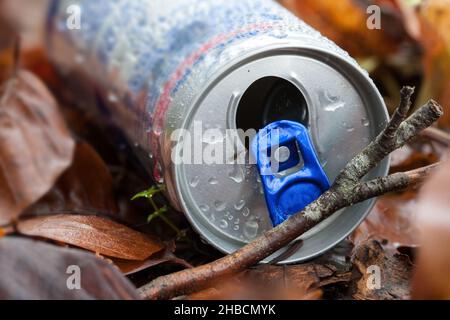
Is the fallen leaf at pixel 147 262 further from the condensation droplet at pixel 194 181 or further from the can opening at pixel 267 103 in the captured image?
the can opening at pixel 267 103

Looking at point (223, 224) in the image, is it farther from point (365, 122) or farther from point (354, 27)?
point (354, 27)

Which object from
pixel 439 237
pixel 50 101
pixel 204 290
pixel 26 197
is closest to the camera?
pixel 439 237

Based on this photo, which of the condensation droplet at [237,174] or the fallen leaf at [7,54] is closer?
the condensation droplet at [237,174]

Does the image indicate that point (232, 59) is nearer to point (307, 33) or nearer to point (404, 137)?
point (307, 33)

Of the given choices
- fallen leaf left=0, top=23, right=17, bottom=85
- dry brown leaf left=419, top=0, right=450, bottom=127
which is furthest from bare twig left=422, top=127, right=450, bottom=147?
fallen leaf left=0, top=23, right=17, bottom=85

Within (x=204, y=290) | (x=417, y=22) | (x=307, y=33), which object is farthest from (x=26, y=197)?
(x=417, y=22)

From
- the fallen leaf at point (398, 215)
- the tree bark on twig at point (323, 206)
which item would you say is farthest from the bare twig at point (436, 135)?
the tree bark on twig at point (323, 206)

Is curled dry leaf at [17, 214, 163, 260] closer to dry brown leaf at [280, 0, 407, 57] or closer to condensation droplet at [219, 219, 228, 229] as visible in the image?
condensation droplet at [219, 219, 228, 229]
